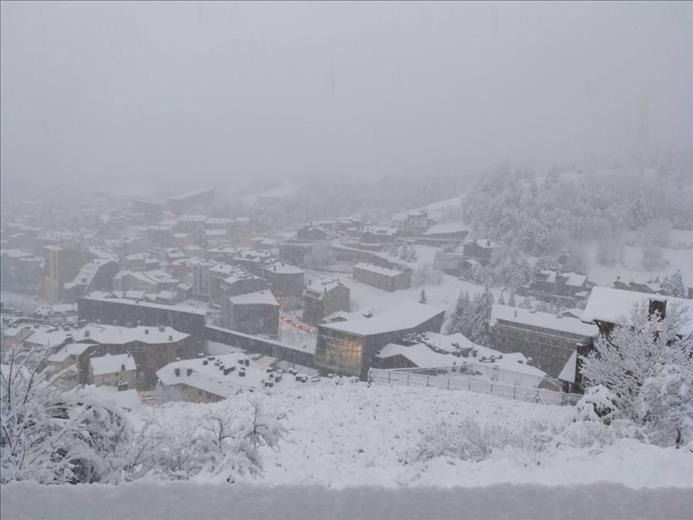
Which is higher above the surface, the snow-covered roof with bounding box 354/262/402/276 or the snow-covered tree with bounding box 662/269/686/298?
the snow-covered tree with bounding box 662/269/686/298

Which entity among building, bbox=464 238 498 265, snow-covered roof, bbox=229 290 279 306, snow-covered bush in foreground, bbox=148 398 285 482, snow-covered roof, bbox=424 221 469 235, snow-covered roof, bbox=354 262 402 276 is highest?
snow-covered bush in foreground, bbox=148 398 285 482

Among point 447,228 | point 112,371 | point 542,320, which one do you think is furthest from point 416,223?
point 112,371

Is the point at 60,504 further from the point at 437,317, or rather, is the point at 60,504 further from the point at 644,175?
the point at 644,175

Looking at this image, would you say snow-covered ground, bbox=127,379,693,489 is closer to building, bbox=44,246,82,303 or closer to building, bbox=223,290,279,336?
building, bbox=223,290,279,336

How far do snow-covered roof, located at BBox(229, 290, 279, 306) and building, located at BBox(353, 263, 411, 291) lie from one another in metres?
10.5

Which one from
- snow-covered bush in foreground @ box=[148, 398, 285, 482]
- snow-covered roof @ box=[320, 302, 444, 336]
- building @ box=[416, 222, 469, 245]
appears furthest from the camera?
building @ box=[416, 222, 469, 245]

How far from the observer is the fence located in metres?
11.6

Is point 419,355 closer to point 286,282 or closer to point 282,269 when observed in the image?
point 286,282

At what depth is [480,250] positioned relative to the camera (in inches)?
2037

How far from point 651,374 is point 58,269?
181 feet

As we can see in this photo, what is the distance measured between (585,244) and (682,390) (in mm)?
55328

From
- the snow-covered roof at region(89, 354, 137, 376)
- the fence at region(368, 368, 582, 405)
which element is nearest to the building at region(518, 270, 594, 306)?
the fence at region(368, 368, 582, 405)

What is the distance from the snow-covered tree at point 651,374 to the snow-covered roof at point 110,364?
2122 centimetres

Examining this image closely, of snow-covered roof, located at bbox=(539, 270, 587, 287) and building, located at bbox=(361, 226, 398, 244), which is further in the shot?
building, located at bbox=(361, 226, 398, 244)
